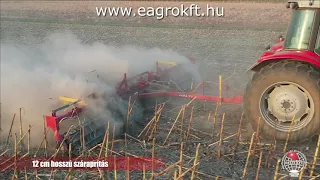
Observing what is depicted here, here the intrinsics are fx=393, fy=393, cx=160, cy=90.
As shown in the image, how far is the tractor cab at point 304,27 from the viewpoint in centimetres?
497

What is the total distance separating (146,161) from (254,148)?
1.29 metres

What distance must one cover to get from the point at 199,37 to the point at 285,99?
33.6 ft

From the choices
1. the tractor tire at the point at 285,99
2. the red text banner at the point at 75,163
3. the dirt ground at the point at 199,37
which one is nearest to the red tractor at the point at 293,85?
the tractor tire at the point at 285,99

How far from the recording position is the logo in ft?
14.5

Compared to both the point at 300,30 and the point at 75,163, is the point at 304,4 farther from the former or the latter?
the point at 75,163

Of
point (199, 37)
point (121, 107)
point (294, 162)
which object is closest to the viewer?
A: point (294, 162)

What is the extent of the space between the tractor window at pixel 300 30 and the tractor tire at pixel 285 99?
25cm

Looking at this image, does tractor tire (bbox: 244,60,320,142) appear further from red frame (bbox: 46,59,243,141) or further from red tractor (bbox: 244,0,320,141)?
red frame (bbox: 46,59,243,141)

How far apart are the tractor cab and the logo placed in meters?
1.32

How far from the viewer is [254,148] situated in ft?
15.1

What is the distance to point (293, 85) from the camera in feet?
16.7

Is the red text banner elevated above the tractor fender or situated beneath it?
situated beneath

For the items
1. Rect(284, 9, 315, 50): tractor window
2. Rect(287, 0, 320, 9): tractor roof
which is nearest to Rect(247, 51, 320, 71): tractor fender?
Rect(284, 9, 315, 50): tractor window

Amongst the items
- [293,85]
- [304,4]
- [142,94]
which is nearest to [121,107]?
[142,94]
